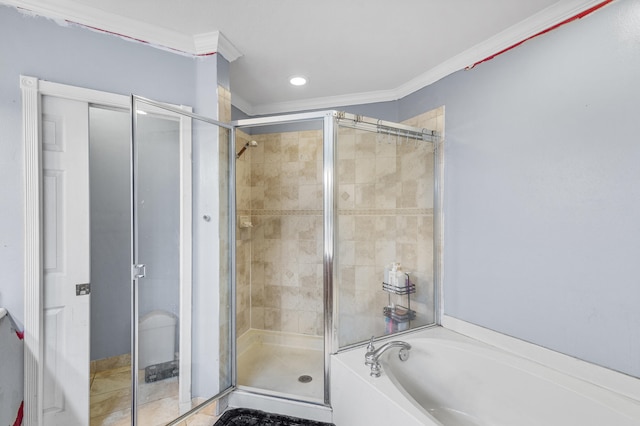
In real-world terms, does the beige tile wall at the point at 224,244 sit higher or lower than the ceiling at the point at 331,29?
lower

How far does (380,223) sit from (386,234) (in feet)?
0.33

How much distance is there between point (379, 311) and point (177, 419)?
1.45m

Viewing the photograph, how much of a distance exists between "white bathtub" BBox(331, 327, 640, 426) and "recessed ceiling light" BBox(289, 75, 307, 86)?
213cm

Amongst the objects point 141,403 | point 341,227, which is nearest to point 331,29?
point 341,227

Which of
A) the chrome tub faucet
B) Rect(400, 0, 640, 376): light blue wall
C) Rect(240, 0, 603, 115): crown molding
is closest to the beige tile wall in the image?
Rect(240, 0, 603, 115): crown molding

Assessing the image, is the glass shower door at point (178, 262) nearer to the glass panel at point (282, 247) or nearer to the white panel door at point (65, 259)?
the white panel door at point (65, 259)

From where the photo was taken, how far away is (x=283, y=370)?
95.0 inches

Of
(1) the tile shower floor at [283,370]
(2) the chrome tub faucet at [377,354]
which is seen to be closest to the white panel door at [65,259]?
(1) the tile shower floor at [283,370]

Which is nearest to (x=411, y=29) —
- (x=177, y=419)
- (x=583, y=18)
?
(x=583, y=18)

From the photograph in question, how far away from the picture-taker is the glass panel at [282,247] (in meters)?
2.77

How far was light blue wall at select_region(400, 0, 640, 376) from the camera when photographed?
4.31 feet

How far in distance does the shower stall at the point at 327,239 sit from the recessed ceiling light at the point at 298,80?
1.23 ft

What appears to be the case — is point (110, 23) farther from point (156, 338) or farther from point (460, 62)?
point (460, 62)

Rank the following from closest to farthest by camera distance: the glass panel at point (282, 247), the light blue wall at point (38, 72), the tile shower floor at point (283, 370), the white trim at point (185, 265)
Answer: the light blue wall at point (38, 72), the white trim at point (185, 265), the tile shower floor at point (283, 370), the glass panel at point (282, 247)
